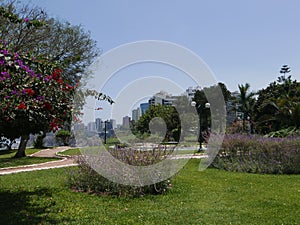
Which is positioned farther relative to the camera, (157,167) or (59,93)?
(157,167)

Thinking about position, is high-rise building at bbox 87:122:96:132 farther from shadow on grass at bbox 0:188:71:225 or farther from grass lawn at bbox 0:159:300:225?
shadow on grass at bbox 0:188:71:225

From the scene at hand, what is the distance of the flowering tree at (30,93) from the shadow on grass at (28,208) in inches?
60.0

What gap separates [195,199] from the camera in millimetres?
6918

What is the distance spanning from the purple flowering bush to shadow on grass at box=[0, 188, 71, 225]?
7.07 m

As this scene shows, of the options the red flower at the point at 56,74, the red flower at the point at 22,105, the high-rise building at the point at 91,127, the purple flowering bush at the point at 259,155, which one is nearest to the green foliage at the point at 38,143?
the high-rise building at the point at 91,127

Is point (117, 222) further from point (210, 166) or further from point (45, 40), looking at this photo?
point (45, 40)

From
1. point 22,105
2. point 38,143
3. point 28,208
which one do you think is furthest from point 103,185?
point 38,143

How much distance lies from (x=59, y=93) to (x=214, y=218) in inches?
145

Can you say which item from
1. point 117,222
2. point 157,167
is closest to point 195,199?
point 157,167

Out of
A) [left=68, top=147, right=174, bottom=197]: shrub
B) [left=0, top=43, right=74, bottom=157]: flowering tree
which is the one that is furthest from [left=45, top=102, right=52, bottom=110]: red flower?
[left=68, top=147, right=174, bottom=197]: shrub

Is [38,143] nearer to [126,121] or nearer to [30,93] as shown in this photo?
[126,121]

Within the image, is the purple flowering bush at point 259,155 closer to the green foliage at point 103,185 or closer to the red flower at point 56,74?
the green foliage at point 103,185

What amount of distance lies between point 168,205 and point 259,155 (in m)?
6.84

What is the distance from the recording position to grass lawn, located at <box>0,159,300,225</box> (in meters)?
5.46
